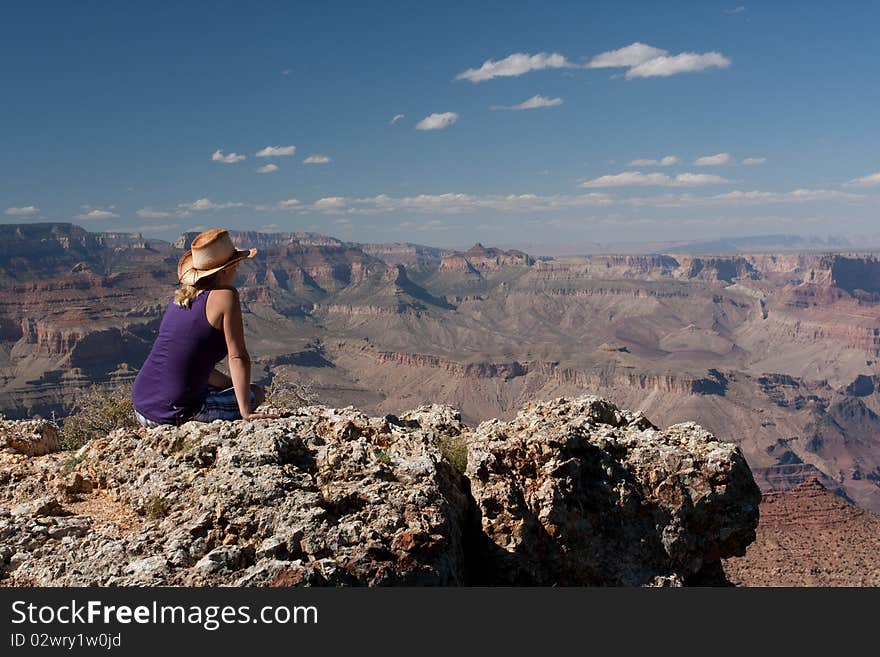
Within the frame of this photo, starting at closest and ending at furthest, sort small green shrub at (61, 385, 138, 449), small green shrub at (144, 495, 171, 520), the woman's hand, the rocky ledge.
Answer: the rocky ledge < small green shrub at (144, 495, 171, 520) < the woman's hand < small green shrub at (61, 385, 138, 449)

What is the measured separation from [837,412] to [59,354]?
23628 cm

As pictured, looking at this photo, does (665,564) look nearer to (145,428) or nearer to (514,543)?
(514,543)

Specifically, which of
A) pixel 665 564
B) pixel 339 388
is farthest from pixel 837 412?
pixel 665 564

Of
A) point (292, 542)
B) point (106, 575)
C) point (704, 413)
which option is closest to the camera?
point (106, 575)

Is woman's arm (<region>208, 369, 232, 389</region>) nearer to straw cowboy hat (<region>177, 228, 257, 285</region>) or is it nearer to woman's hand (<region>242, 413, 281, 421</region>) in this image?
woman's hand (<region>242, 413, 281, 421</region>)

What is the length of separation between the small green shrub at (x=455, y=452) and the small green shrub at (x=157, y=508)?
301 cm

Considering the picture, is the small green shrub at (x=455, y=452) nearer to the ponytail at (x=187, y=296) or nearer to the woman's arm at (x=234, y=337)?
the woman's arm at (x=234, y=337)

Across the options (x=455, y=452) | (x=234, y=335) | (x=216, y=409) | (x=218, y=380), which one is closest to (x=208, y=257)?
(x=234, y=335)

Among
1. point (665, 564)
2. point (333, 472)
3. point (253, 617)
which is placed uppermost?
point (333, 472)

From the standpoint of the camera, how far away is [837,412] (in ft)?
627

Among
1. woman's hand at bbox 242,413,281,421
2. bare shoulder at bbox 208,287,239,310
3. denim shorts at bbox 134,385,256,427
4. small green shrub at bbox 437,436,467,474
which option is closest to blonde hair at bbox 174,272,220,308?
bare shoulder at bbox 208,287,239,310

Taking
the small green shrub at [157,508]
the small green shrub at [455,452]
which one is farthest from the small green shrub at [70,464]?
the small green shrub at [455,452]

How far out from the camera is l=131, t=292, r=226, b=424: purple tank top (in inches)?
264

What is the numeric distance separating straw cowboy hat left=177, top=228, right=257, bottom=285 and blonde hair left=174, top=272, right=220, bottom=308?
0.05 metres
